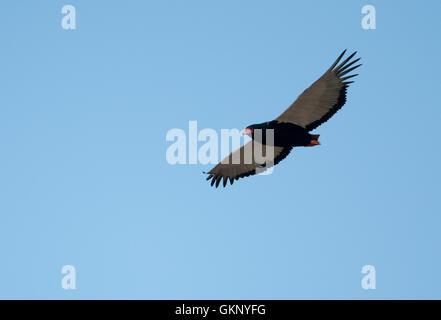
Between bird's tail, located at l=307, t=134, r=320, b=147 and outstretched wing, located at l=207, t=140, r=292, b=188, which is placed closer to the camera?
bird's tail, located at l=307, t=134, r=320, b=147

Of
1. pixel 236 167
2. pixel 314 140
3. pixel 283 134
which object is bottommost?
pixel 236 167

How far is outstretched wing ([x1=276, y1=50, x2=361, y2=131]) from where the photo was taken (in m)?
17.9

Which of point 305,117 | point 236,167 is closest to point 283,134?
point 305,117

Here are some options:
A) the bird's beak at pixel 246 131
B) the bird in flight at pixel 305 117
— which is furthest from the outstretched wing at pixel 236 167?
the bird's beak at pixel 246 131

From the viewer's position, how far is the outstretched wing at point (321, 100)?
17.9 meters

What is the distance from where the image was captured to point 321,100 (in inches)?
725

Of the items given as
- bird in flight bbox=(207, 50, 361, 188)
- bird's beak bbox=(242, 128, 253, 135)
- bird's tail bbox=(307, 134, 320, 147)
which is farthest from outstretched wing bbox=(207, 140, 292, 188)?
bird's tail bbox=(307, 134, 320, 147)

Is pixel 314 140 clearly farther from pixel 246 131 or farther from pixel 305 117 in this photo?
pixel 246 131

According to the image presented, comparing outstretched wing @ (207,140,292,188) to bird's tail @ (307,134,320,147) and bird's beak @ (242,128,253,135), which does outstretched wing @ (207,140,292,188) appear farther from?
bird's tail @ (307,134,320,147)

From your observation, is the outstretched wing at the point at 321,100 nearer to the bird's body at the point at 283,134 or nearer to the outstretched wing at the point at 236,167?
the bird's body at the point at 283,134

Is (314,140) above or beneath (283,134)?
beneath

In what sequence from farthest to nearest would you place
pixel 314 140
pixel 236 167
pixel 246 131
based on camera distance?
1. pixel 236 167
2. pixel 246 131
3. pixel 314 140
